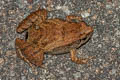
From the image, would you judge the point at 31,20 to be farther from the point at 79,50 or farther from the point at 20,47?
the point at 79,50

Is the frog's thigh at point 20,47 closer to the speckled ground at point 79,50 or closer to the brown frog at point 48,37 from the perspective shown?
the brown frog at point 48,37

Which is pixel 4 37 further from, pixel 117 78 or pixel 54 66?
pixel 117 78

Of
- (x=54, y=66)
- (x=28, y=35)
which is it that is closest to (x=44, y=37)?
(x=28, y=35)

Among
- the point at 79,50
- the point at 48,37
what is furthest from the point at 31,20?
the point at 79,50

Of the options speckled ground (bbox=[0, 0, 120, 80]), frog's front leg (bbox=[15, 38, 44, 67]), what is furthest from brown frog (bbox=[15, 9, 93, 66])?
speckled ground (bbox=[0, 0, 120, 80])

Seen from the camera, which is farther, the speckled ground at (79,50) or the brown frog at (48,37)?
the speckled ground at (79,50)

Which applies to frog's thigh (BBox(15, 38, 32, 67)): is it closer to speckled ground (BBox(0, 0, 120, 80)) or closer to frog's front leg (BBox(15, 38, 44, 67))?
frog's front leg (BBox(15, 38, 44, 67))

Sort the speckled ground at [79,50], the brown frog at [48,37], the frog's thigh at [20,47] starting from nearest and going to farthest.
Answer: the brown frog at [48,37] < the frog's thigh at [20,47] < the speckled ground at [79,50]

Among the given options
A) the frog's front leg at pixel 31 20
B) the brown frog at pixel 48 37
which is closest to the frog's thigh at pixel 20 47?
the brown frog at pixel 48 37
